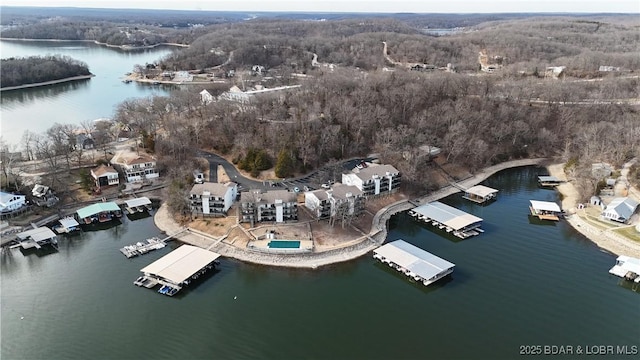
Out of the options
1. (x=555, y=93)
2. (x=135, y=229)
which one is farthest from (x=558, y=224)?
(x=135, y=229)

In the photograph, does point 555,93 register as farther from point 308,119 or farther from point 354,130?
point 308,119

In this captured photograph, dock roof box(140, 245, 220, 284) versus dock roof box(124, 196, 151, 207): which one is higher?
dock roof box(124, 196, 151, 207)

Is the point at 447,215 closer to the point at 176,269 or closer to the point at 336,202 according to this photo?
the point at 336,202

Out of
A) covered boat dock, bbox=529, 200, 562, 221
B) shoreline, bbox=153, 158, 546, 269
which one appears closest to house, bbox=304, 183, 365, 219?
shoreline, bbox=153, 158, 546, 269

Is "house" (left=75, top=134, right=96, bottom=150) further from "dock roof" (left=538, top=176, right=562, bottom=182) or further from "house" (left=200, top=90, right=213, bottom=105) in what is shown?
"dock roof" (left=538, top=176, right=562, bottom=182)

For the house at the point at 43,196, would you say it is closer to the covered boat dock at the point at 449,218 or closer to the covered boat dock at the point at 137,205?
the covered boat dock at the point at 137,205

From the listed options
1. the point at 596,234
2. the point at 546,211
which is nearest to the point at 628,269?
the point at 596,234
